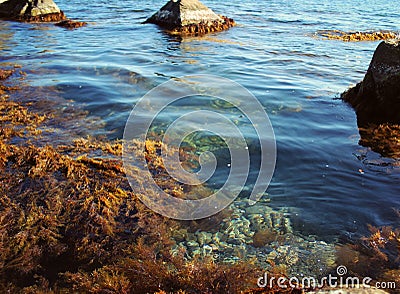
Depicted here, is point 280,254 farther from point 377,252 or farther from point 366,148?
point 366,148

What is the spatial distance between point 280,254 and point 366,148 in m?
3.03

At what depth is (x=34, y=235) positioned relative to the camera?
12.3 feet

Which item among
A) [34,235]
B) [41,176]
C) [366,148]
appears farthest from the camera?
[366,148]

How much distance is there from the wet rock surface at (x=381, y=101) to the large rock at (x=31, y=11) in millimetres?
15488

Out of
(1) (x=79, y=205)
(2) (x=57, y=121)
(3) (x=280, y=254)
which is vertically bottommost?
(3) (x=280, y=254)

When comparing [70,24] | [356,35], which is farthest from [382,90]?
[70,24]

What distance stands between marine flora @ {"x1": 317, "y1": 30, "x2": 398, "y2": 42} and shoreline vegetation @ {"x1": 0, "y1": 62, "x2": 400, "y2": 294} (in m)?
12.8

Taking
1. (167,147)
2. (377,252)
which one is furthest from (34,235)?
(377,252)

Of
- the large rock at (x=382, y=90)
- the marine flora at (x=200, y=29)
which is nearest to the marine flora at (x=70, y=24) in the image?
the marine flora at (x=200, y=29)

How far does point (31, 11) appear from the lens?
676 inches

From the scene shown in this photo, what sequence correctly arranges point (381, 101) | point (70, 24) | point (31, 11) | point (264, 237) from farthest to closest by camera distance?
point (31, 11) < point (70, 24) < point (381, 101) < point (264, 237)

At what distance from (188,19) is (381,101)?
10.7 m

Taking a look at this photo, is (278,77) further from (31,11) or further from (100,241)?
(31,11)

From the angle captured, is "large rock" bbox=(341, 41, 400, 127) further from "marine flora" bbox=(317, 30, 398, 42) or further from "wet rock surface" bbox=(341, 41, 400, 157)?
"marine flora" bbox=(317, 30, 398, 42)
